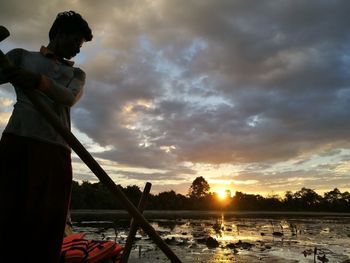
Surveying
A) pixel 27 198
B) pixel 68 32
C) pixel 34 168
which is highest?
pixel 68 32

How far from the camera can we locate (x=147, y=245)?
16.5 metres

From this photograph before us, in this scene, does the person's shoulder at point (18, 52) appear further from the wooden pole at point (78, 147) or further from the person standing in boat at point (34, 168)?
the wooden pole at point (78, 147)

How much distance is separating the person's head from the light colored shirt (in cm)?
8

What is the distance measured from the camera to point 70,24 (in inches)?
102

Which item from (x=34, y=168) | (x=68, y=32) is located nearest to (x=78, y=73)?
(x=68, y=32)

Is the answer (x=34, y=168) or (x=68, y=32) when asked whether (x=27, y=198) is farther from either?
(x=68, y=32)

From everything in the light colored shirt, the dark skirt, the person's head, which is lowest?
the dark skirt

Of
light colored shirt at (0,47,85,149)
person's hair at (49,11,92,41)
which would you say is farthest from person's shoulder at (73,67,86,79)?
person's hair at (49,11,92,41)

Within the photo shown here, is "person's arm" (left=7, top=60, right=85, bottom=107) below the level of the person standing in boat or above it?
above

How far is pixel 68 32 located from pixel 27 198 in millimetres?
1180

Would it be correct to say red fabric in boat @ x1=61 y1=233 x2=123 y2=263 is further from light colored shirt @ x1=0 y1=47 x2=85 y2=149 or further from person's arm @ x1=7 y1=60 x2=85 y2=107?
person's arm @ x1=7 y1=60 x2=85 y2=107

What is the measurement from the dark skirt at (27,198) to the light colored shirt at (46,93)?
0.22ft

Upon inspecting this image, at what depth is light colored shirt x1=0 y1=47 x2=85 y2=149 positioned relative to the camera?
2.35m

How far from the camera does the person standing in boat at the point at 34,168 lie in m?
2.31
